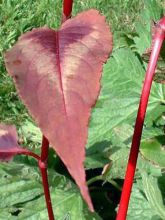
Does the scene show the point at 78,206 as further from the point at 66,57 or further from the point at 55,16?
the point at 55,16

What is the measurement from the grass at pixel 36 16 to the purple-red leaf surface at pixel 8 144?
182 cm

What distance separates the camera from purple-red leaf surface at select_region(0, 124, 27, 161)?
81cm

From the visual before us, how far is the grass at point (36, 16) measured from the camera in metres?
2.85

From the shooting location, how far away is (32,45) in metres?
0.61

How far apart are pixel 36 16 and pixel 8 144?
2410mm

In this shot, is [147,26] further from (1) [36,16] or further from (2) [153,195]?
(1) [36,16]

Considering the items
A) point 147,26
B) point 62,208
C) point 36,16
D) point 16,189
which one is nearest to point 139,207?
point 62,208

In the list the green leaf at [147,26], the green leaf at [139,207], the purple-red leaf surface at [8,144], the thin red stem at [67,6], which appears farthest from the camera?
the green leaf at [147,26]

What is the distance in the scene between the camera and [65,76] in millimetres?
574

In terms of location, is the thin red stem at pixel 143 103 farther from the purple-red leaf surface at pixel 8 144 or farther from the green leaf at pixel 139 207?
the green leaf at pixel 139 207

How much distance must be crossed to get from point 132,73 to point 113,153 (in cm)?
47

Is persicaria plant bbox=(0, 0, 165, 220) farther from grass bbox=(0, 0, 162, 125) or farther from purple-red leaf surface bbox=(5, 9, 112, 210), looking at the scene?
grass bbox=(0, 0, 162, 125)

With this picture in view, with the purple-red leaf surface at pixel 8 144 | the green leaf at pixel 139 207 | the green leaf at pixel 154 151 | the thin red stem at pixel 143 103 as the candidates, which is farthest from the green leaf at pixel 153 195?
the thin red stem at pixel 143 103

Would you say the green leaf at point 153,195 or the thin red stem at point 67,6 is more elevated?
the thin red stem at point 67,6
